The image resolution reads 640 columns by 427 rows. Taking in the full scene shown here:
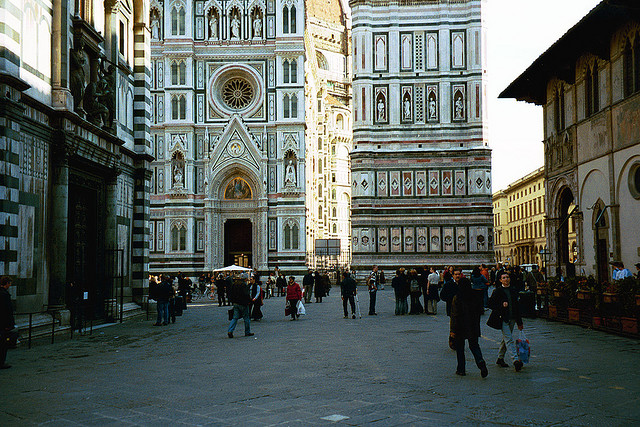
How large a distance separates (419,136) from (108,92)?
33947 mm

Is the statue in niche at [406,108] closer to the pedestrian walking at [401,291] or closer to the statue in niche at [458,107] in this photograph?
the statue in niche at [458,107]

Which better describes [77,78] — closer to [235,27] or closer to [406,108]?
[406,108]

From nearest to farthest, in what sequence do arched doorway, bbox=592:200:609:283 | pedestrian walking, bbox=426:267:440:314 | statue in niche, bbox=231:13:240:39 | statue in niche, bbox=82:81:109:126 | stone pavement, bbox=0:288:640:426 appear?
1. stone pavement, bbox=0:288:640:426
2. statue in niche, bbox=82:81:109:126
3. arched doorway, bbox=592:200:609:283
4. pedestrian walking, bbox=426:267:440:314
5. statue in niche, bbox=231:13:240:39

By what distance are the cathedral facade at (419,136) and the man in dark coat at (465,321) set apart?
40.5 m

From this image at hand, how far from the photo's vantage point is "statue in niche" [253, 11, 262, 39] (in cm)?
5406

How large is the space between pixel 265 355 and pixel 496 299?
473 centimetres

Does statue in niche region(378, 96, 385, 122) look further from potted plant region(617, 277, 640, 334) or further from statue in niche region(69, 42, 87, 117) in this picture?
potted plant region(617, 277, 640, 334)

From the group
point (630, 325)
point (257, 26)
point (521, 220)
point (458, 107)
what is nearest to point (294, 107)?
point (257, 26)

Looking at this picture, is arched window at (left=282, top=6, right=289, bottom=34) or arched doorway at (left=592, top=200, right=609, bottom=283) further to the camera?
arched window at (left=282, top=6, right=289, bottom=34)

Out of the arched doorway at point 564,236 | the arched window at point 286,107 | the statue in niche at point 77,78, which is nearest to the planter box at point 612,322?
the arched doorway at point 564,236

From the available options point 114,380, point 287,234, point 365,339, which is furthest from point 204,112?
point 114,380

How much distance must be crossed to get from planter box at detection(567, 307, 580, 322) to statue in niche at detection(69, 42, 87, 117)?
14.3m

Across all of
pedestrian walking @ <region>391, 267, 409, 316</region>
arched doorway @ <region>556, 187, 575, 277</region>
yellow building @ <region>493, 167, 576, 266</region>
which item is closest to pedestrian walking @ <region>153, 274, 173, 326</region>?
pedestrian walking @ <region>391, 267, 409, 316</region>

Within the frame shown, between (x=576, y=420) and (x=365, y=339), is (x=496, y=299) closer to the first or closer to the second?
(x=576, y=420)
